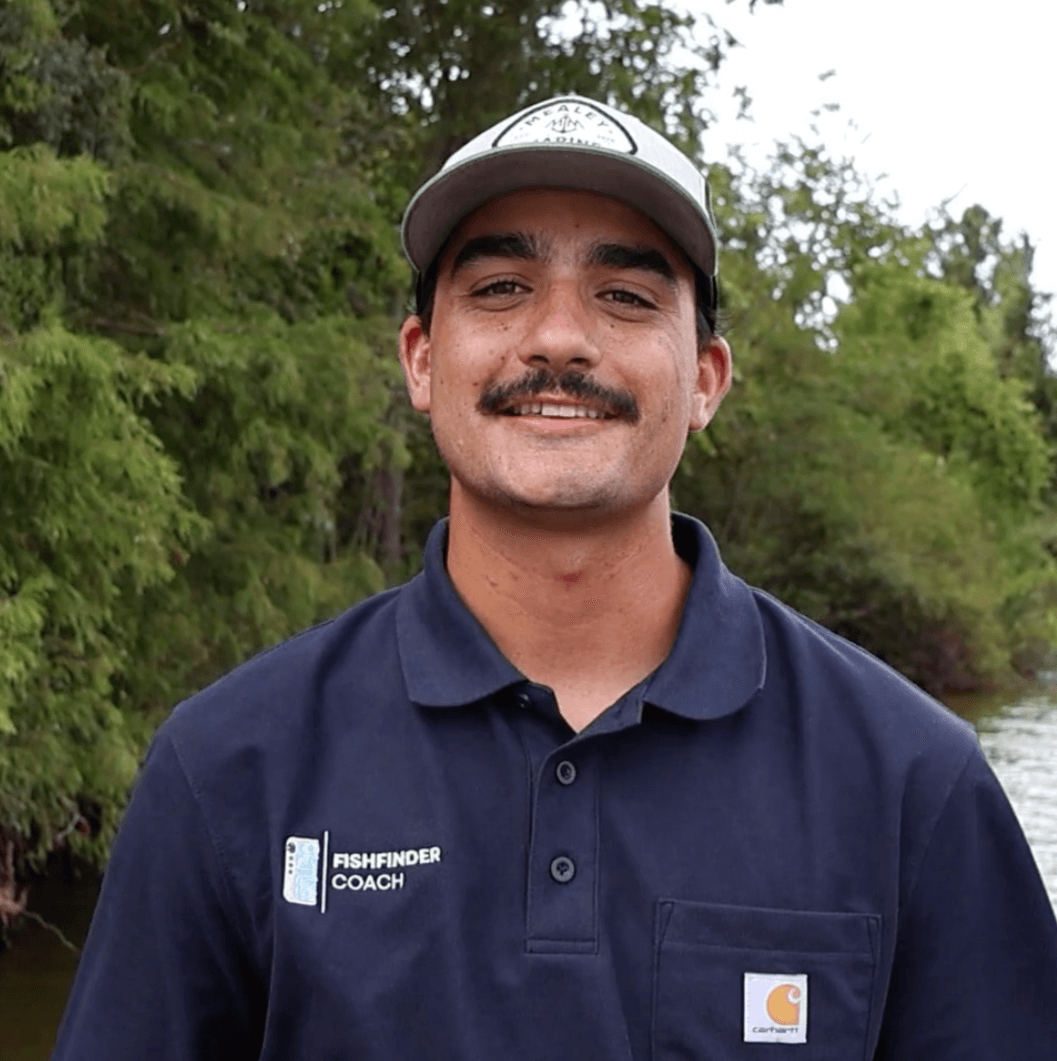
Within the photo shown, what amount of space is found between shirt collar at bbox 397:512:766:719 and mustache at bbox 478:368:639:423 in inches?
9.0

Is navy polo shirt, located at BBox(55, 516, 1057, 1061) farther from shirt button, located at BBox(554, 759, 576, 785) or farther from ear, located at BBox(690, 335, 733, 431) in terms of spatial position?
ear, located at BBox(690, 335, 733, 431)

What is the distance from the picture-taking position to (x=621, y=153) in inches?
75.4

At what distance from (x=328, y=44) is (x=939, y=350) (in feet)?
71.7

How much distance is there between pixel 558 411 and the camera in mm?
1917

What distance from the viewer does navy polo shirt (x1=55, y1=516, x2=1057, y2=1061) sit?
175 centimetres

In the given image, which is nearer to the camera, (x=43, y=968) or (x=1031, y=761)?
(x=43, y=968)

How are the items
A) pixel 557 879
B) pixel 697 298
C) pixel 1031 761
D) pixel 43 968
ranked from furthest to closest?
pixel 1031 761
pixel 43 968
pixel 697 298
pixel 557 879

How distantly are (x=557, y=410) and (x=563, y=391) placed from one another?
2 cm

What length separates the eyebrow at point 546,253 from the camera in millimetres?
1974

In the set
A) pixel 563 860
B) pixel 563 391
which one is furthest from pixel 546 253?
pixel 563 860

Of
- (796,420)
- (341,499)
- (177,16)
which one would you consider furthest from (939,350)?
(177,16)

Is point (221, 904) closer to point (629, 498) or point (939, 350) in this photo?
point (629, 498)

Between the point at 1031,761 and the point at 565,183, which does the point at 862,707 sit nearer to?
the point at 565,183

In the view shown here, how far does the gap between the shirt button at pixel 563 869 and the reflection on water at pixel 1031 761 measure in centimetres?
1094
